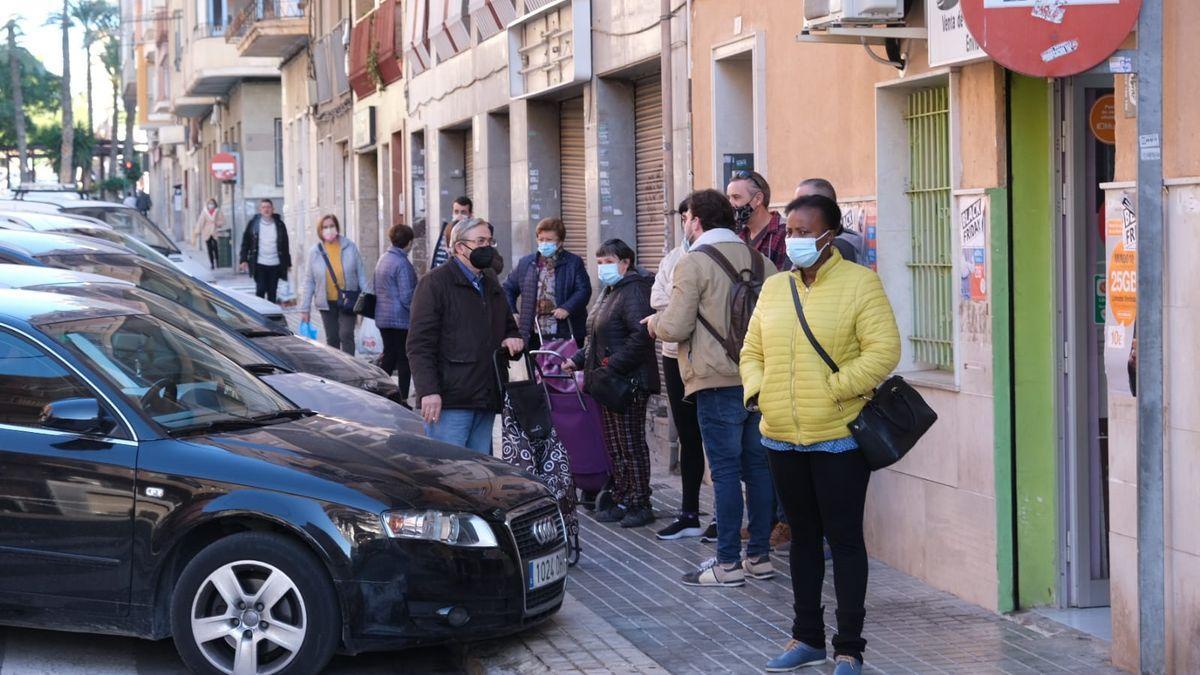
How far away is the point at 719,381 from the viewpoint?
26.8 ft

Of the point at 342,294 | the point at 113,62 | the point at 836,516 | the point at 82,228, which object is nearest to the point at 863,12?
the point at 836,516

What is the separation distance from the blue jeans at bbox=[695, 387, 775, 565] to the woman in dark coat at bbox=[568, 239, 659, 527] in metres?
1.27

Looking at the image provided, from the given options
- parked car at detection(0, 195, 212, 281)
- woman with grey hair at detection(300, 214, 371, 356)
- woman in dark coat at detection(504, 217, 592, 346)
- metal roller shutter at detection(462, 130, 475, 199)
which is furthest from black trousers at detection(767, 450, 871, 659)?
parked car at detection(0, 195, 212, 281)

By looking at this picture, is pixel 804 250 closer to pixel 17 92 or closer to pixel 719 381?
pixel 719 381

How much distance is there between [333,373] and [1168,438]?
6.72 metres

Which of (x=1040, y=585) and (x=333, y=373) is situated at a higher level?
(x=333, y=373)

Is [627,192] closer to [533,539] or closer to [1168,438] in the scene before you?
[533,539]

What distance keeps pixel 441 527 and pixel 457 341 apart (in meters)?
2.29

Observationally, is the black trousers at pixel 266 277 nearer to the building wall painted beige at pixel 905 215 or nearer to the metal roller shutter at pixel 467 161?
the metal roller shutter at pixel 467 161

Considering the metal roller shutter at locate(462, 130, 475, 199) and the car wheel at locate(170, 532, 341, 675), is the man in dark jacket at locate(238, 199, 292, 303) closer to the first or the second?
the metal roller shutter at locate(462, 130, 475, 199)

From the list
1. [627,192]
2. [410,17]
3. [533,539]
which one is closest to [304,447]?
[533,539]

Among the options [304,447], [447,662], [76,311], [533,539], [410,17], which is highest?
[410,17]

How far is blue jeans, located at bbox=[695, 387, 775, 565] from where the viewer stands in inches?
324

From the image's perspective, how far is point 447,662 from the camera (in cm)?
731
